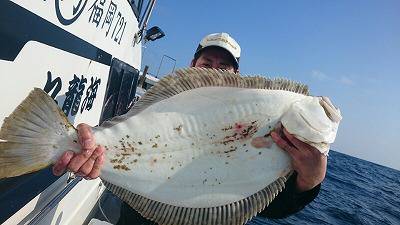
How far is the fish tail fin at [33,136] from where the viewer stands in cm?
189

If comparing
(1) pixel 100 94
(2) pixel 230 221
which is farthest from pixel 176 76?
(1) pixel 100 94

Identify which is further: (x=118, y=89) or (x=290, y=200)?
(x=118, y=89)

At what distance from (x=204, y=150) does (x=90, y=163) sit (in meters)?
0.70

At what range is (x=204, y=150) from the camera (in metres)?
2.49

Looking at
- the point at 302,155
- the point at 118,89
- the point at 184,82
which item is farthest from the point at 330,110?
the point at 118,89

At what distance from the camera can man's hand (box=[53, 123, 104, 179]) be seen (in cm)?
216

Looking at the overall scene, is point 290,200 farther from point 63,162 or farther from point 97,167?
point 63,162

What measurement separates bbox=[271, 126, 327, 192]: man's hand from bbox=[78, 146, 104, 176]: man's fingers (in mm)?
1074

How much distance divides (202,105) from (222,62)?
1231mm

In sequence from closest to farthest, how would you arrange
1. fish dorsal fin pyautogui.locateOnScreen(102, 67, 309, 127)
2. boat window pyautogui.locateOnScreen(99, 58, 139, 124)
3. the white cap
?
1. fish dorsal fin pyautogui.locateOnScreen(102, 67, 309, 127)
2. the white cap
3. boat window pyautogui.locateOnScreen(99, 58, 139, 124)

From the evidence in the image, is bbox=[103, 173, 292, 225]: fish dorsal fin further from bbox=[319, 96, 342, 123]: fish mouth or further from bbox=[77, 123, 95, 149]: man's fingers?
bbox=[319, 96, 342, 123]: fish mouth

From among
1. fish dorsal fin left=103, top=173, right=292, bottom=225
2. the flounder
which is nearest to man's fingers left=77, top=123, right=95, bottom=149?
the flounder

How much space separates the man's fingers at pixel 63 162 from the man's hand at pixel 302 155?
4.03 ft

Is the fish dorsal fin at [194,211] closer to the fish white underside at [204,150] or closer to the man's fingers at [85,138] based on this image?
the fish white underside at [204,150]
